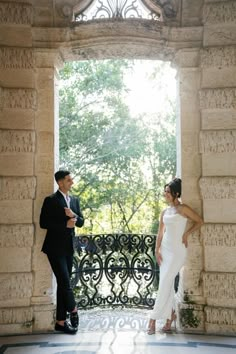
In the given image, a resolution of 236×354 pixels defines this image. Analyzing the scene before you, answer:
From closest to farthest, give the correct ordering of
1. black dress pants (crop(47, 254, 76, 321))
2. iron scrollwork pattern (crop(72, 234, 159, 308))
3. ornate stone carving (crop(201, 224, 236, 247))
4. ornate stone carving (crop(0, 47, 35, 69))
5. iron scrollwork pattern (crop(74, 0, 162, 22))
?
black dress pants (crop(47, 254, 76, 321)), ornate stone carving (crop(201, 224, 236, 247)), ornate stone carving (crop(0, 47, 35, 69)), iron scrollwork pattern (crop(74, 0, 162, 22)), iron scrollwork pattern (crop(72, 234, 159, 308))

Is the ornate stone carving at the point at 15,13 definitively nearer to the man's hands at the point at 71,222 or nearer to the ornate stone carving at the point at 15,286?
the man's hands at the point at 71,222

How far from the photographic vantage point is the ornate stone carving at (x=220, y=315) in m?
3.23

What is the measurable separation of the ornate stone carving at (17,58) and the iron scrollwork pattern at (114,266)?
201 cm

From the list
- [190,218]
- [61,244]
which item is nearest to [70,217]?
[61,244]

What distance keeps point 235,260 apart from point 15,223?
2166 millimetres

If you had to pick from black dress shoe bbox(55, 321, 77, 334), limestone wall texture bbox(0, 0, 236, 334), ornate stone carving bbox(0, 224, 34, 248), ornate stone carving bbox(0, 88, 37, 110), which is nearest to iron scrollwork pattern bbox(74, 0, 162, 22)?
limestone wall texture bbox(0, 0, 236, 334)

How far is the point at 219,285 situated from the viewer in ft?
10.7

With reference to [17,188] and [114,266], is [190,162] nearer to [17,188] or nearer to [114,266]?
[114,266]

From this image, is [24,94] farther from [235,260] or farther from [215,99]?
[235,260]

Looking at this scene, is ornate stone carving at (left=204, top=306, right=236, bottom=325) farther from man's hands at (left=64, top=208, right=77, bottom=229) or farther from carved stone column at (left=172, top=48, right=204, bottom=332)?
man's hands at (left=64, top=208, right=77, bottom=229)

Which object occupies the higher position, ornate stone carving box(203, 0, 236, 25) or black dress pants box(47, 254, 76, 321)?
ornate stone carving box(203, 0, 236, 25)

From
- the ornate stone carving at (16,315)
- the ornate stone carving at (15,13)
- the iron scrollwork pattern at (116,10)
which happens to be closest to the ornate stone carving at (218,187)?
the iron scrollwork pattern at (116,10)

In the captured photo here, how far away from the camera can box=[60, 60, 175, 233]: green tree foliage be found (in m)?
6.11

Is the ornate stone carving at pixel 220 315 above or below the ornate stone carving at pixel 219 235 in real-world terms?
below
